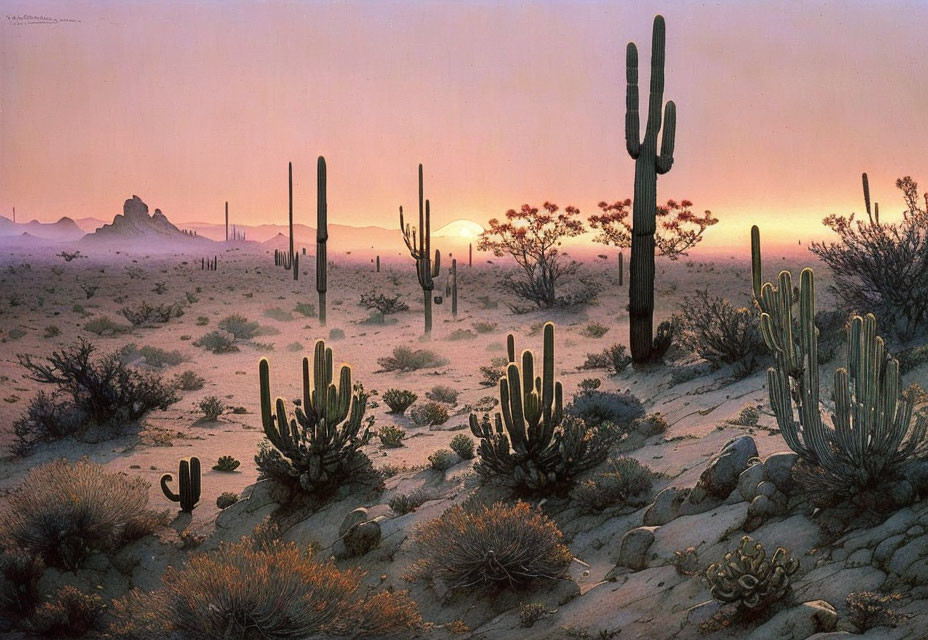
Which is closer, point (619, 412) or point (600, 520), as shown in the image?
point (600, 520)

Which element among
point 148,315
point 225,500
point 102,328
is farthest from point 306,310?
point 225,500

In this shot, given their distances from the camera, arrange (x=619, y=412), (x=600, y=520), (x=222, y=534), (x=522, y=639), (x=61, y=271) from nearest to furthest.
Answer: (x=522, y=639) → (x=600, y=520) → (x=222, y=534) → (x=619, y=412) → (x=61, y=271)

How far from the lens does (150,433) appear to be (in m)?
14.1

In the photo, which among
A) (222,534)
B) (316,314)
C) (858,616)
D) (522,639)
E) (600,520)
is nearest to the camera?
(858,616)

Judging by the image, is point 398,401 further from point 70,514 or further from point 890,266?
point 890,266

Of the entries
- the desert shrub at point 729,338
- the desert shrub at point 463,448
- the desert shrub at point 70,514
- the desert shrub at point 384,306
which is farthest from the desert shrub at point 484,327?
the desert shrub at point 70,514

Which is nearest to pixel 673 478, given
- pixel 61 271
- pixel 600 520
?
pixel 600 520

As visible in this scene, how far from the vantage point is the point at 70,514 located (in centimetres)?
925

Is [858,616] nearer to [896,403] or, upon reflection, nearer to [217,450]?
[896,403]

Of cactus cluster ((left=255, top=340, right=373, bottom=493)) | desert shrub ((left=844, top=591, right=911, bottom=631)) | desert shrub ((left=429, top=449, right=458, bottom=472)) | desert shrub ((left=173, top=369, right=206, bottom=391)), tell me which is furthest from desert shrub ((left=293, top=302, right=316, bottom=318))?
desert shrub ((left=844, top=591, right=911, bottom=631))

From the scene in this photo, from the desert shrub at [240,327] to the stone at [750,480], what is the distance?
2131 cm

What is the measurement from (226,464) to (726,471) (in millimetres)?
8040

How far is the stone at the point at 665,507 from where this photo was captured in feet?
24.5

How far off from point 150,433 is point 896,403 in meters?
12.0
